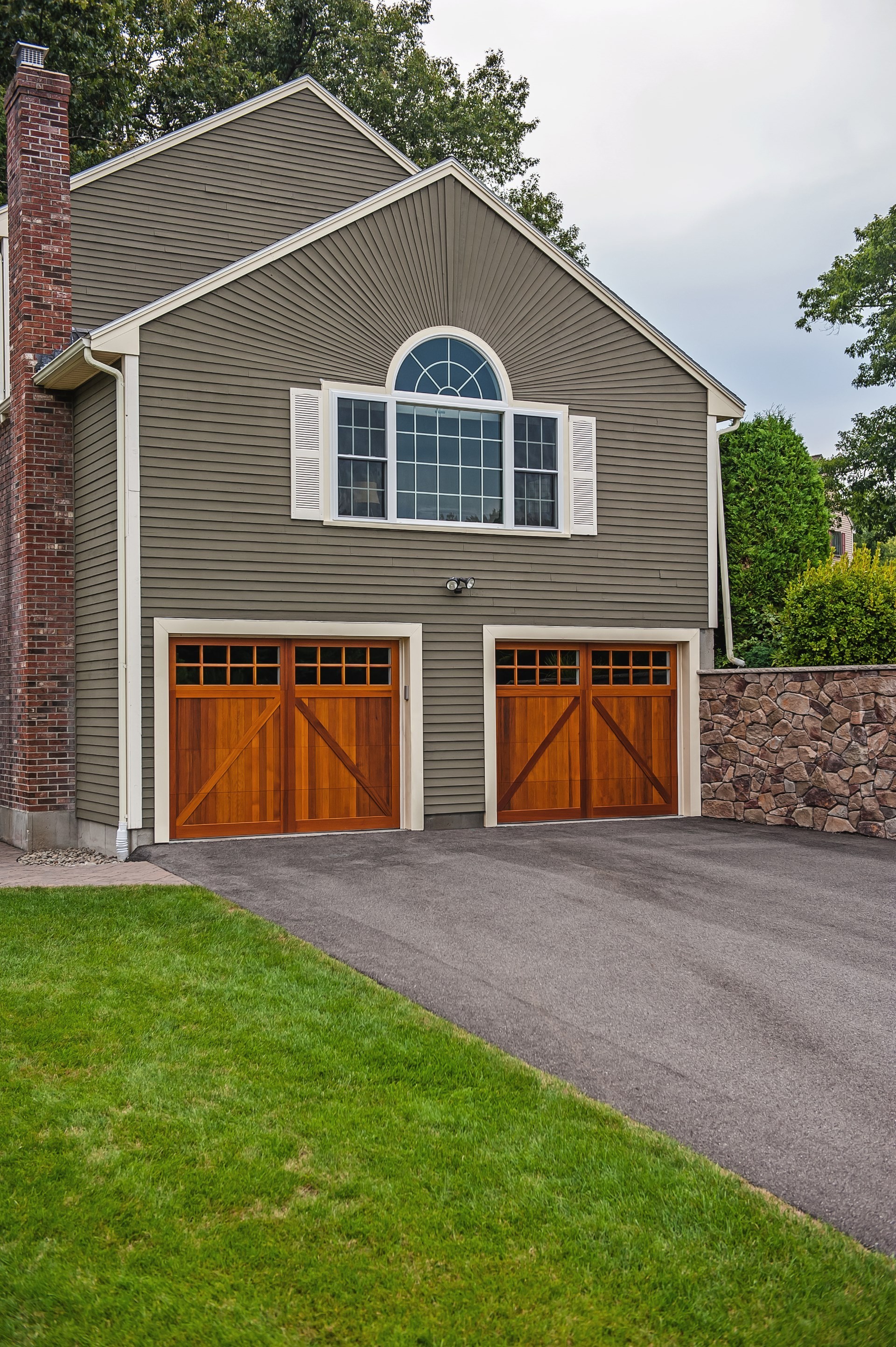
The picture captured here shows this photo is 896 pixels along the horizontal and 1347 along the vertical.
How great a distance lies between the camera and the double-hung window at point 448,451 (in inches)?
457

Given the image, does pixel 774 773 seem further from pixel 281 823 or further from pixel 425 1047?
pixel 425 1047

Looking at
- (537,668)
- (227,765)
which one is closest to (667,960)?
(227,765)

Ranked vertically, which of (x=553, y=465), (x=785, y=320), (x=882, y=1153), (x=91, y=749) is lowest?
(x=882, y=1153)

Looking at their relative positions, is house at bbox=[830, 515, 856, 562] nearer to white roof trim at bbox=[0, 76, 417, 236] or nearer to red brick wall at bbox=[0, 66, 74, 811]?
white roof trim at bbox=[0, 76, 417, 236]

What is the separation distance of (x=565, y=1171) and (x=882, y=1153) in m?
1.11

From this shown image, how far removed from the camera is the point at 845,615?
12.0m

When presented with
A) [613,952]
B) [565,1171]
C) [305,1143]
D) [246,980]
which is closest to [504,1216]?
[565,1171]

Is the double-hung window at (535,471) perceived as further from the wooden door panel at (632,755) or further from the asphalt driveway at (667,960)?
the asphalt driveway at (667,960)

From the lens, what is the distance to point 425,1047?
15.6 ft

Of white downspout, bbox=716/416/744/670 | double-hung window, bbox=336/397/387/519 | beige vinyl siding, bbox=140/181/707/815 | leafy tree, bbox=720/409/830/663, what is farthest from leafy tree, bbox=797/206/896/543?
double-hung window, bbox=336/397/387/519

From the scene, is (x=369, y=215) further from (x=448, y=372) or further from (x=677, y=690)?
(x=677, y=690)

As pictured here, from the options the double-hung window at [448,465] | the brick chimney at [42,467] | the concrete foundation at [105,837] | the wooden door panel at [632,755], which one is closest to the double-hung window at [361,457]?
the double-hung window at [448,465]

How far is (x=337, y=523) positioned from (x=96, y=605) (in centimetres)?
251

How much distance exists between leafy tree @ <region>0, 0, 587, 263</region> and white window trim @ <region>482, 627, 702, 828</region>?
1364 centimetres
